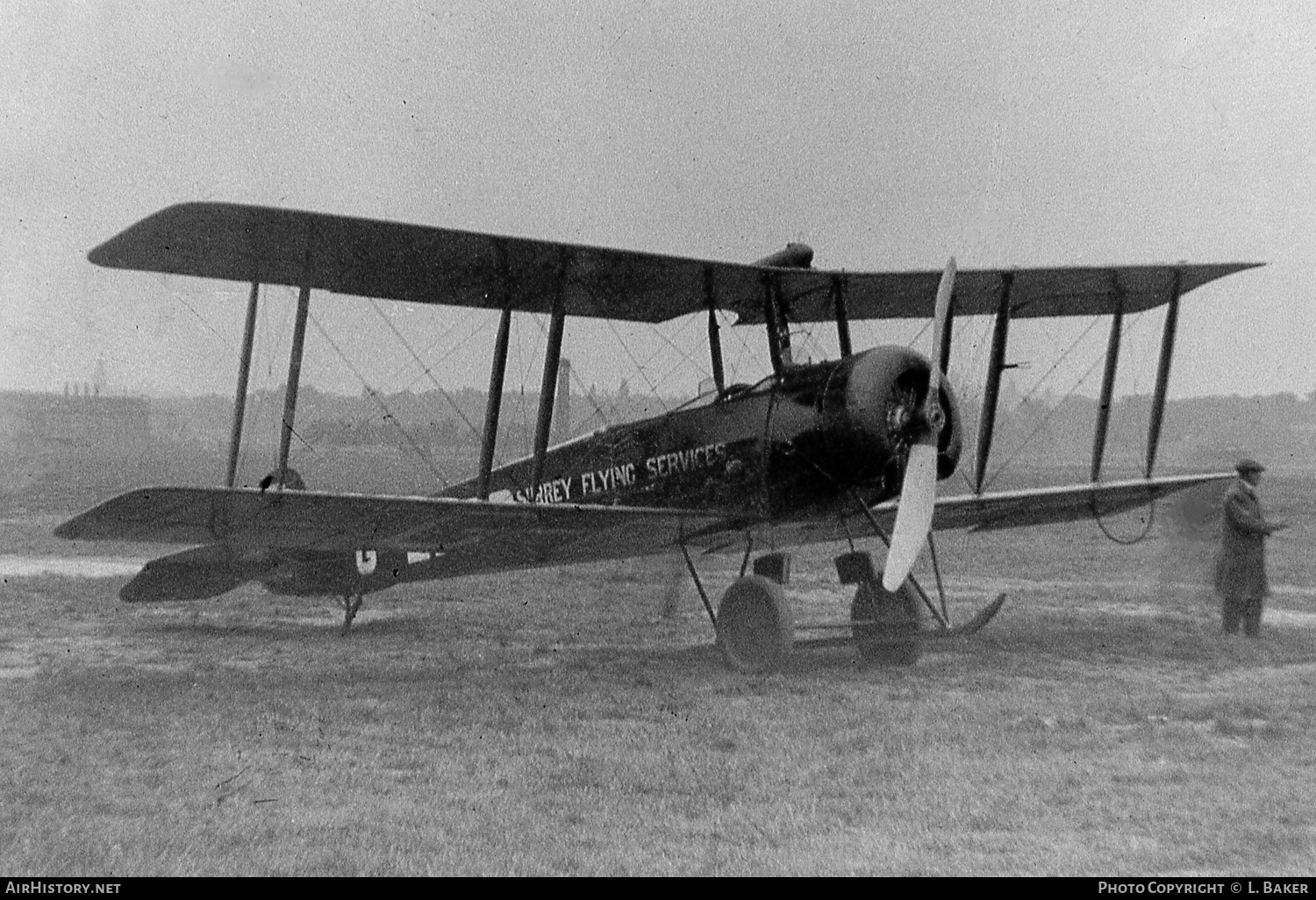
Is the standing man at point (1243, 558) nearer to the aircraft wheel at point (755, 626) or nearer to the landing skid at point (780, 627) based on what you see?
the landing skid at point (780, 627)

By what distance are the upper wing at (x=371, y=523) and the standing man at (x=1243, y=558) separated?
4.91 metres

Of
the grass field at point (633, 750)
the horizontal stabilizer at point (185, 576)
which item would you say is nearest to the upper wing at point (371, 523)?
the grass field at point (633, 750)

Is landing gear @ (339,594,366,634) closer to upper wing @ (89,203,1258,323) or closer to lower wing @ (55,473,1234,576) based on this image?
lower wing @ (55,473,1234,576)

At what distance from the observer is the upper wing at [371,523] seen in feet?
21.5

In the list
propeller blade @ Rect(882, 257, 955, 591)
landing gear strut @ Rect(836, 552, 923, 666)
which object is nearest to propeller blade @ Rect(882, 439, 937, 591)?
propeller blade @ Rect(882, 257, 955, 591)

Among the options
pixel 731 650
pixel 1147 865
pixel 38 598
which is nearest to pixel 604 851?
pixel 1147 865

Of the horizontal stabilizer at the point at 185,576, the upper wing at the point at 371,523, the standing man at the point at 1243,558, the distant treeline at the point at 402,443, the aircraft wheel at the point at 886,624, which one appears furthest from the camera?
the distant treeline at the point at 402,443

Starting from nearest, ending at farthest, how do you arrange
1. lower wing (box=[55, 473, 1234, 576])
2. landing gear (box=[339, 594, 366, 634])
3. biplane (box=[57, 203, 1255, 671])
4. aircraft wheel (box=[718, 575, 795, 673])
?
1. lower wing (box=[55, 473, 1234, 576])
2. biplane (box=[57, 203, 1255, 671])
3. aircraft wheel (box=[718, 575, 795, 673])
4. landing gear (box=[339, 594, 366, 634])

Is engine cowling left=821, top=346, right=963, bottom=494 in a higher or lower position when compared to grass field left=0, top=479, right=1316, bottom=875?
higher

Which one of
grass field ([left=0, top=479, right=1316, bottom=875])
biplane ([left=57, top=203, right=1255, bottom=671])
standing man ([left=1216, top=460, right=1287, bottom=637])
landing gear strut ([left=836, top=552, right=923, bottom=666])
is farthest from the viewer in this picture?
standing man ([left=1216, top=460, right=1287, bottom=637])

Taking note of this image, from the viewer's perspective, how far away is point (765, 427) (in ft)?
25.9

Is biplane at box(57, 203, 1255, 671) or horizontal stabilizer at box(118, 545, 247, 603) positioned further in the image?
horizontal stabilizer at box(118, 545, 247, 603)

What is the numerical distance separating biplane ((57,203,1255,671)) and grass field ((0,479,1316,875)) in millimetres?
707

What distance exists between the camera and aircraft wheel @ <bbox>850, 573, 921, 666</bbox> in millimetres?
8031
